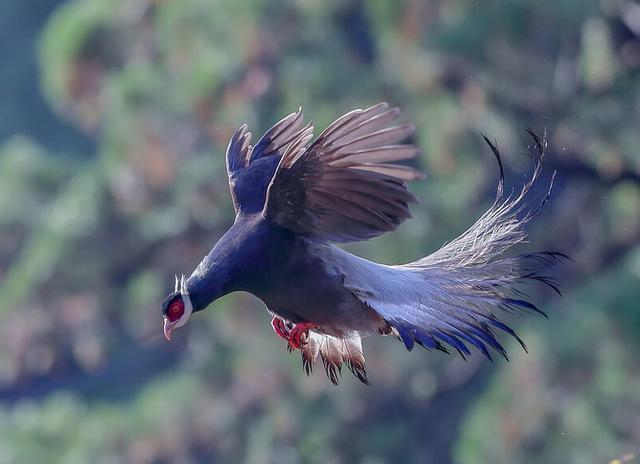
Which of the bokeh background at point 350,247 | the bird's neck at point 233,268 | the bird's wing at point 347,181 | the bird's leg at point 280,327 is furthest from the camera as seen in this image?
the bokeh background at point 350,247

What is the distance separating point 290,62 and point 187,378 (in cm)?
142

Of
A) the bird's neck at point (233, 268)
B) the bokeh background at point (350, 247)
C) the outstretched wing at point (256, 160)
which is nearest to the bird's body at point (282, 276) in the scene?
the bird's neck at point (233, 268)

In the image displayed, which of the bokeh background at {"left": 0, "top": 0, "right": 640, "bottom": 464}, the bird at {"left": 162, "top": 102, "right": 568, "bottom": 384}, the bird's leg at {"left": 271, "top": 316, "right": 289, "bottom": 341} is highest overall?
the bird at {"left": 162, "top": 102, "right": 568, "bottom": 384}

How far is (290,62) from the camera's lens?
4855mm

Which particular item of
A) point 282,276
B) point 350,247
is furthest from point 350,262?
point 350,247

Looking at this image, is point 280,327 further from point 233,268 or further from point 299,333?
point 233,268

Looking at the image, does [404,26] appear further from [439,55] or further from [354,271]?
[354,271]

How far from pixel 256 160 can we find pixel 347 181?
1.38 ft

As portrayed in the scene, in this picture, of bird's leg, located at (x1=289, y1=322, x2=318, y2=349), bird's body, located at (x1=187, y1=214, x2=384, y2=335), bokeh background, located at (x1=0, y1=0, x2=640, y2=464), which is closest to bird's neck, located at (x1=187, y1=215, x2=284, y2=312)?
bird's body, located at (x1=187, y1=214, x2=384, y2=335)

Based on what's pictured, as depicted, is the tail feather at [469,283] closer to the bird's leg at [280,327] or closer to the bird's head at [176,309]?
the bird's leg at [280,327]

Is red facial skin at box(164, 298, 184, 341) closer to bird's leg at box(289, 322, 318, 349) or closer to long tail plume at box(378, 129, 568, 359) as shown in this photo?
bird's leg at box(289, 322, 318, 349)

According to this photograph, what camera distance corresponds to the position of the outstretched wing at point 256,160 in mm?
2529

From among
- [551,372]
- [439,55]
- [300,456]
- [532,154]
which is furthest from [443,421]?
[532,154]

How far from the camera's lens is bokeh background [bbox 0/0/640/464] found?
443cm
